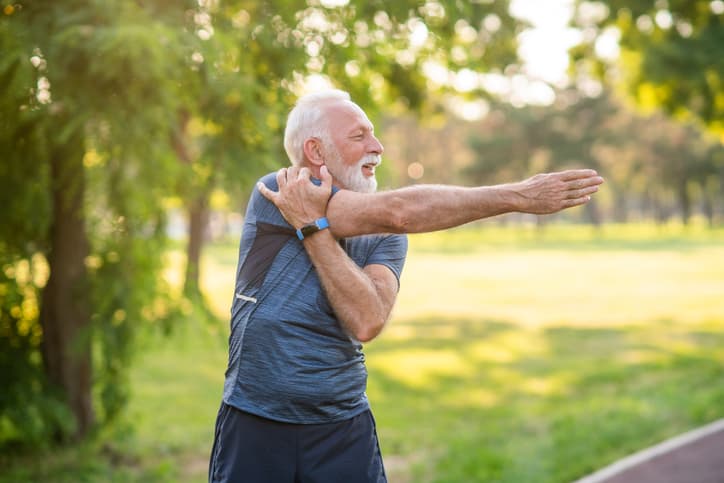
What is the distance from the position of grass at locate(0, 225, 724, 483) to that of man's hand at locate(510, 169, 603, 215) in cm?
475

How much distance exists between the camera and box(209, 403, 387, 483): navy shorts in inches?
104

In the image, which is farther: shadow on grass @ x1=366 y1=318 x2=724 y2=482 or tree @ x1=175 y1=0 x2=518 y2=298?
shadow on grass @ x1=366 y1=318 x2=724 y2=482

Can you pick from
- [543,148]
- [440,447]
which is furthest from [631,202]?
[440,447]

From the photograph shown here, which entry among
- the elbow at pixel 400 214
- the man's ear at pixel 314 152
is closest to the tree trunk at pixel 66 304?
the man's ear at pixel 314 152

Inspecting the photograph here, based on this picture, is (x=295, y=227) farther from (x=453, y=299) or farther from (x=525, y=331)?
(x=453, y=299)

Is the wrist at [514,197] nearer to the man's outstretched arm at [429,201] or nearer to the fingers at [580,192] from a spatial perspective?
the man's outstretched arm at [429,201]

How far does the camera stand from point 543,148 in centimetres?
7175

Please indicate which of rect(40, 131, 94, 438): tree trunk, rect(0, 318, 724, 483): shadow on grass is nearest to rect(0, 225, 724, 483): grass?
rect(0, 318, 724, 483): shadow on grass

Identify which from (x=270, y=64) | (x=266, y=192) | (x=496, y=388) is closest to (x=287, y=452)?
(x=266, y=192)

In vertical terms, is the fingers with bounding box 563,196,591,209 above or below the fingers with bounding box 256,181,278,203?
below

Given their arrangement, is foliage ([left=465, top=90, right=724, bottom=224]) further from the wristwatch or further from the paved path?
the wristwatch

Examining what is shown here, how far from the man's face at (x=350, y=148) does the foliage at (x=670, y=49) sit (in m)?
9.72

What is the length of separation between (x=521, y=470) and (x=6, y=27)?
16.2ft

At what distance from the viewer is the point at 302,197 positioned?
2559mm
